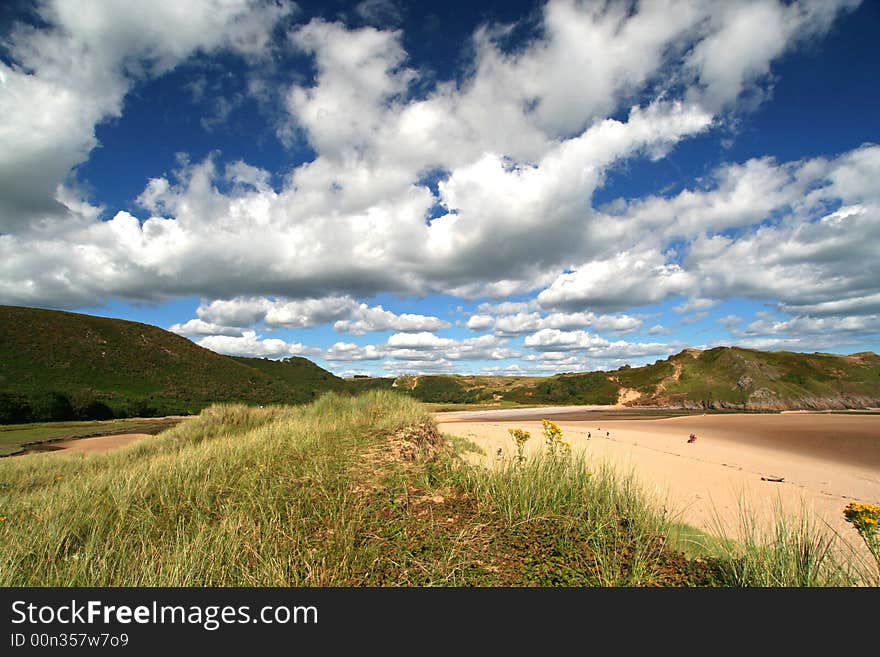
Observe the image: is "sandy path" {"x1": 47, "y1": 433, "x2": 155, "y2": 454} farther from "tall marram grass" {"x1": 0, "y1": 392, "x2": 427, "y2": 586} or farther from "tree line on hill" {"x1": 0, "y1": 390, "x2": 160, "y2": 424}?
"tree line on hill" {"x1": 0, "y1": 390, "x2": 160, "y2": 424}

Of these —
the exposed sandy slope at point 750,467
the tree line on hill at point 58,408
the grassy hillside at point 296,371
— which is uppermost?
the grassy hillside at point 296,371

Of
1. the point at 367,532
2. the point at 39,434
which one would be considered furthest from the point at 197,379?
the point at 367,532

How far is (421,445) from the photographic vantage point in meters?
9.06

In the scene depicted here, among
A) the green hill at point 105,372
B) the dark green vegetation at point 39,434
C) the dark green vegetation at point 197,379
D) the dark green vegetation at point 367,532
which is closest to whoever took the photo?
the dark green vegetation at point 367,532

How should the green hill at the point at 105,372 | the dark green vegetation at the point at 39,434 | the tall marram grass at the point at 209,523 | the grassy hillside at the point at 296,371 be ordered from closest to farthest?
the tall marram grass at the point at 209,523
the dark green vegetation at the point at 39,434
the green hill at the point at 105,372
the grassy hillside at the point at 296,371

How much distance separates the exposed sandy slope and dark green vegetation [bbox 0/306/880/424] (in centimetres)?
2582

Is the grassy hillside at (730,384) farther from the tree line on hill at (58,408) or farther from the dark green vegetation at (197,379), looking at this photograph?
the tree line on hill at (58,408)

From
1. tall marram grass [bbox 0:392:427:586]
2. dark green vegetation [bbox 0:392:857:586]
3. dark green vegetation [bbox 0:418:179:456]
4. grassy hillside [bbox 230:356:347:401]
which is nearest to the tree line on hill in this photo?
dark green vegetation [bbox 0:418:179:456]

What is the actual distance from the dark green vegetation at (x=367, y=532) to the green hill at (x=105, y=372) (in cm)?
4390

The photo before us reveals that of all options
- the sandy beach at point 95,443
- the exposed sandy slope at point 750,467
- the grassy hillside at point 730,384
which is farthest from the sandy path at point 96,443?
the grassy hillside at point 730,384

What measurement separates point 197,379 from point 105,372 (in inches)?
494

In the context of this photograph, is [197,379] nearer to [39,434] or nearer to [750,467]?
[39,434]

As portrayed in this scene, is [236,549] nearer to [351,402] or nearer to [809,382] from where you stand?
[351,402]

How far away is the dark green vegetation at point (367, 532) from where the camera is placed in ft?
11.5
